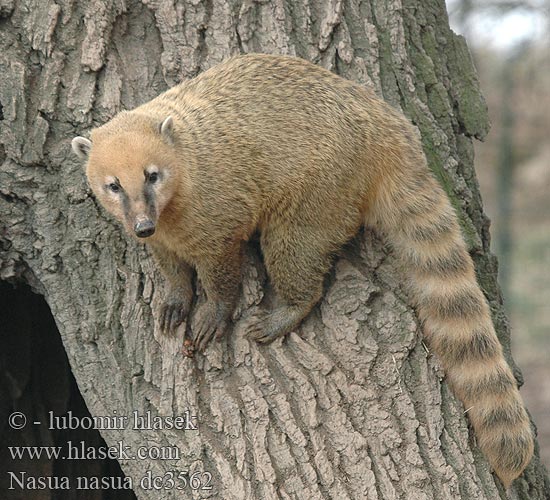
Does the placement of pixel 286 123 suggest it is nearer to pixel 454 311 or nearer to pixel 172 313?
pixel 172 313

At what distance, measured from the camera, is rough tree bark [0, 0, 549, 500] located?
372 centimetres

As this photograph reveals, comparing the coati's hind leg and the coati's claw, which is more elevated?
the coati's hind leg

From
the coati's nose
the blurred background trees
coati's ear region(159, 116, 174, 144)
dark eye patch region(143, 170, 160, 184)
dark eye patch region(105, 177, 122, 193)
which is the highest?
the blurred background trees

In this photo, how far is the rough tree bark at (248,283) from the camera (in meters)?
3.72

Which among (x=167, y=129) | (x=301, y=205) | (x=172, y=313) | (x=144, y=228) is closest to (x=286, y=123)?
(x=301, y=205)

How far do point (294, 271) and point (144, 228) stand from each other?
83 cm

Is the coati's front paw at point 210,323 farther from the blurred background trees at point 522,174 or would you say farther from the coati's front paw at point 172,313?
the blurred background trees at point 522,174

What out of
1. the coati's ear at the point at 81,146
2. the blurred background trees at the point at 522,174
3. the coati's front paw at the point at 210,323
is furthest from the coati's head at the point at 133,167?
the blurred background trees at the point at 522,174

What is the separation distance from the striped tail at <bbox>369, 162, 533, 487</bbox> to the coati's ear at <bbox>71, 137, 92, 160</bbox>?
4.45 ft

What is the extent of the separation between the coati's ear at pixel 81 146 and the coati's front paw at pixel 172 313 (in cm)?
77

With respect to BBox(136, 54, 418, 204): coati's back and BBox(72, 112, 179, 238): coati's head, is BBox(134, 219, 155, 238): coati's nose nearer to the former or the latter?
BBox(72, 112, 179, 238): coati's head

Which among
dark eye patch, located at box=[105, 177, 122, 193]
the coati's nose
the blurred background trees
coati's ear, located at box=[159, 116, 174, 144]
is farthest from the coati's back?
the blurred background trees

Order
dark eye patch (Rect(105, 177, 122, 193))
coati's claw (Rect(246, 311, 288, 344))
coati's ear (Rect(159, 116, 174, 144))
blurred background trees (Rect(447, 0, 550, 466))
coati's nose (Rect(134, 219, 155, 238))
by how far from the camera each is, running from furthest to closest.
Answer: blurred background trees (Rect(447, 0, 550, 466)), coati's claw (Rect(246, 311, 288, 344)), coati's ear (Rect(159, 116, 174, 144)), dark eye patch (Rect(105, 177, 122, 193)), coati's nose (Rect(134, 219, 155, 238))

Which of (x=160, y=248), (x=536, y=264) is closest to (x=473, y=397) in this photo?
(x=160, y=248)
